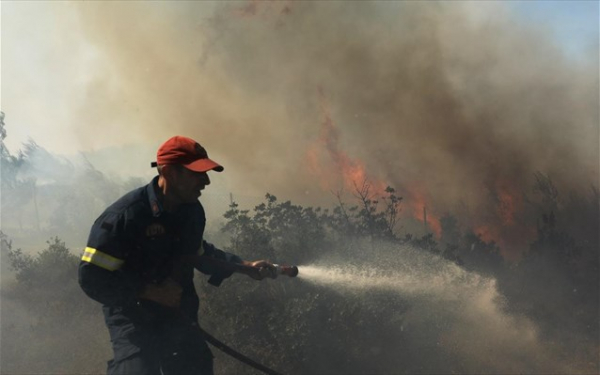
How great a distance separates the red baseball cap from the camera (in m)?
3.15

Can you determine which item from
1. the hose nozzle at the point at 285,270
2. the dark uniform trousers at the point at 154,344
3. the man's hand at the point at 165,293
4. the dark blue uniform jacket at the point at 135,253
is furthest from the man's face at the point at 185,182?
the hose nozzle at the point at 285,270

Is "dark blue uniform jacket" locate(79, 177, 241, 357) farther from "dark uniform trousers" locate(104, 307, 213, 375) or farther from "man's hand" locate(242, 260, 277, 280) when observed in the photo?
"man's hand" locate(242, 260, 277, 280)

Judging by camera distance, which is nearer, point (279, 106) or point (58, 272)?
point (58, 272)

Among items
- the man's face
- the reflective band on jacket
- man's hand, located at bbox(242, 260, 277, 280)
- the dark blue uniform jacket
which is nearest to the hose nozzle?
man's hand, located at bbox(242, 260, 277, 280)

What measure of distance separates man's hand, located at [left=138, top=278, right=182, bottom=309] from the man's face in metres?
0.49

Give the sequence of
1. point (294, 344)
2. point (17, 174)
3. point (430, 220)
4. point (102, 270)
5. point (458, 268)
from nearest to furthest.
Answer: point (102, 270) → point (294, 344) → point (458, 268) → point (17, 174) → point (430, 220)

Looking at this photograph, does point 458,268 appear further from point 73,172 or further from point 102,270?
point 73,172

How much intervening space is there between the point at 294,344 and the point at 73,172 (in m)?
9.27

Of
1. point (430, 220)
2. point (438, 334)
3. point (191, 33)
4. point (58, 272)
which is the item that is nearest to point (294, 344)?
point (438, 334)

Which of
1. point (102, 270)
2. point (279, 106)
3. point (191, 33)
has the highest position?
point (191, 33)

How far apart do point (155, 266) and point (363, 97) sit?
12.1 metres

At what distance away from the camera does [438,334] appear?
326 inches

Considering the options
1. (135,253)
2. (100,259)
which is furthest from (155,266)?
(100,259)

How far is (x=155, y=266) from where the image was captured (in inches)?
127
